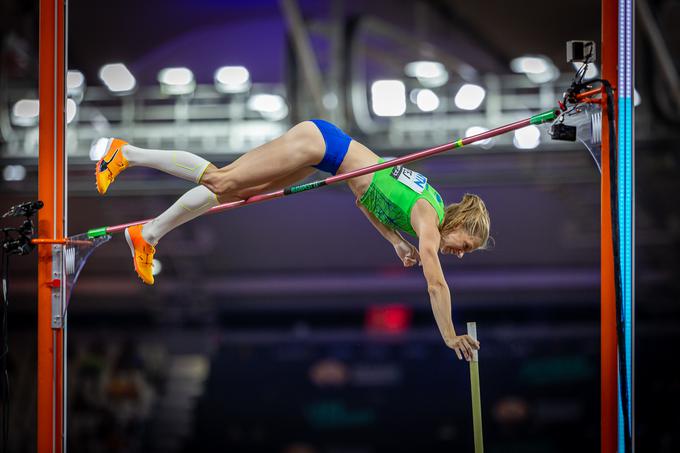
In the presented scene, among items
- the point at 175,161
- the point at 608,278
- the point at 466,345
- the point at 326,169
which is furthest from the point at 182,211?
the point at 608,278

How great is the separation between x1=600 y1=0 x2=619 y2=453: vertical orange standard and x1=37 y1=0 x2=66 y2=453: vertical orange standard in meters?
2.51

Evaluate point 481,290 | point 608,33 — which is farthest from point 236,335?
point 608,33

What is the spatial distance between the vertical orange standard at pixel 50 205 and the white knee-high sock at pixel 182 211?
53 cm

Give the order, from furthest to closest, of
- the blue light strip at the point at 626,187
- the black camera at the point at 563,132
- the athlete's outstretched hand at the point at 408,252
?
the athlete's outstretched hand at the point at 408,252
the black camera at the point at 563,132
the blue light strip at the point at 626,187

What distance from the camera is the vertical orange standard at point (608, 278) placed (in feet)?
11.0

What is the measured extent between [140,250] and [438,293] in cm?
143

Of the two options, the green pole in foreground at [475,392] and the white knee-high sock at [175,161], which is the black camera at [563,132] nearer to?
the green pole in foreground at [475,392]

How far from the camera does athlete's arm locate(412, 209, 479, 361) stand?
3.32 m

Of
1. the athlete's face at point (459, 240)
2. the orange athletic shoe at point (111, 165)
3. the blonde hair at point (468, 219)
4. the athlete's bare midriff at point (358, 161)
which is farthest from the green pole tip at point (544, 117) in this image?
the orange athletic shoe at point (111, 165)

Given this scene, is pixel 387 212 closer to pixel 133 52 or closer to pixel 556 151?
pixel 556 151

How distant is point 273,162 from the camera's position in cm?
362

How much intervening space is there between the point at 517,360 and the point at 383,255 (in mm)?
2101

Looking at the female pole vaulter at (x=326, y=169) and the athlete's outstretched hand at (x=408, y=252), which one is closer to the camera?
the female pole vaulter at (x=326, y=169)

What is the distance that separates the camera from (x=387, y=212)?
12.0ft
